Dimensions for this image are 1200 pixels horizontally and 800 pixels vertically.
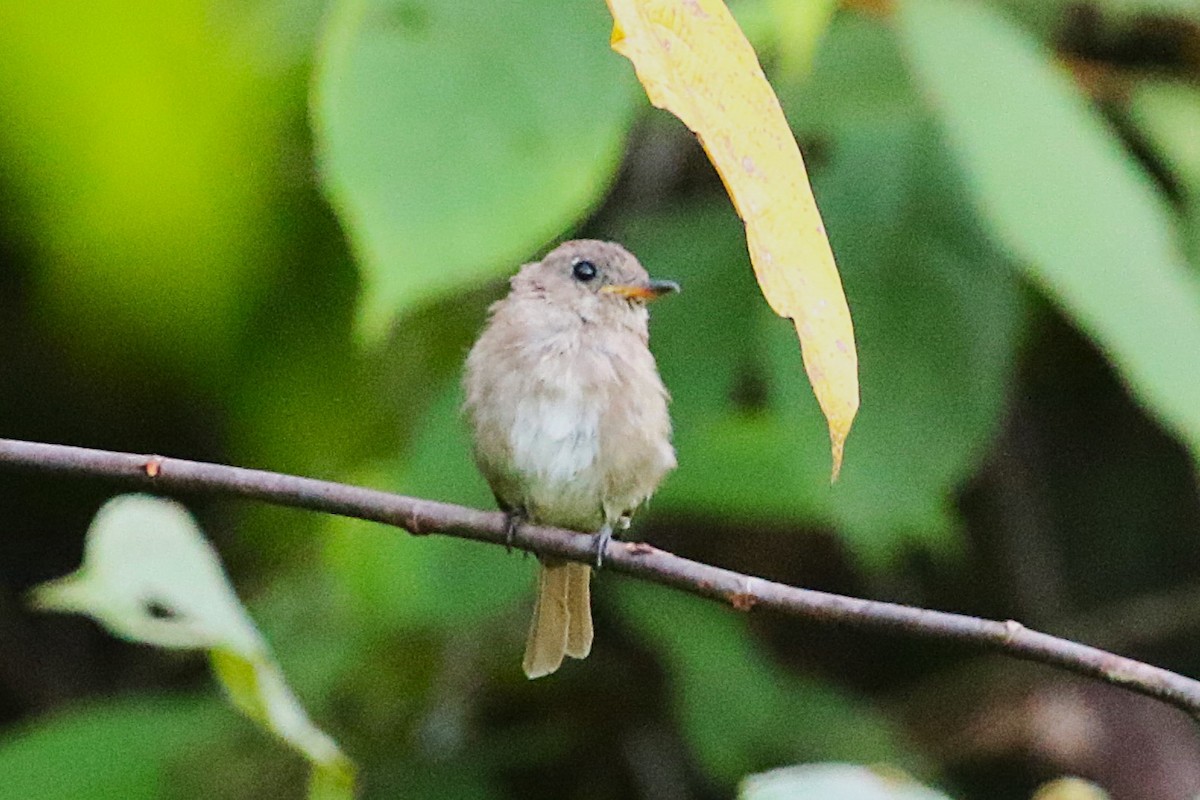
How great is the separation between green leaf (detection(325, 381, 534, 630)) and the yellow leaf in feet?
6.87

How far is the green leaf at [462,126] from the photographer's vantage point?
7.59 feet

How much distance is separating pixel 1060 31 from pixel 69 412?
2.72 meters

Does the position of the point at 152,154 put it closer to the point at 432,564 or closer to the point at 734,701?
the point at 432,564

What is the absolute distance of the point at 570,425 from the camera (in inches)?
124

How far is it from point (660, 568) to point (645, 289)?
158cm

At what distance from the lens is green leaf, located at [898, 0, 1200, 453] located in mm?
2402

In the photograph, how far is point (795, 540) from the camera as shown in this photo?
452 cm

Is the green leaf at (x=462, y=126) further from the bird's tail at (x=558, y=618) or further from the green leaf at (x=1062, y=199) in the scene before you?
the bird's tail at (x=558, y=618)

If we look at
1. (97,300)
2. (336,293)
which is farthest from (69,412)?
(336,293)

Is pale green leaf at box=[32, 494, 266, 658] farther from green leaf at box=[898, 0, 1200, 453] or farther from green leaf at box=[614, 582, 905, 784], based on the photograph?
green leaf at box=[614, 582, 905, 784]

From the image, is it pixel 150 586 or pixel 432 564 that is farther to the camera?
pixel 432 564

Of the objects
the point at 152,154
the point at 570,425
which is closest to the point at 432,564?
the point at 570,425

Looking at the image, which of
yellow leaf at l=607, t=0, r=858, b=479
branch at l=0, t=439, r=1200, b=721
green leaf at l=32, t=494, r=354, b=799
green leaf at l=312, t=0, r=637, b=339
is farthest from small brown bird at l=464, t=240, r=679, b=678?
yellow leaf at l=607, t=0, r=858, b=479

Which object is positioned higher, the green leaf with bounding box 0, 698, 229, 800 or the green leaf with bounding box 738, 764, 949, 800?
the green leaf with bounding box 738, 764, 949, 800
